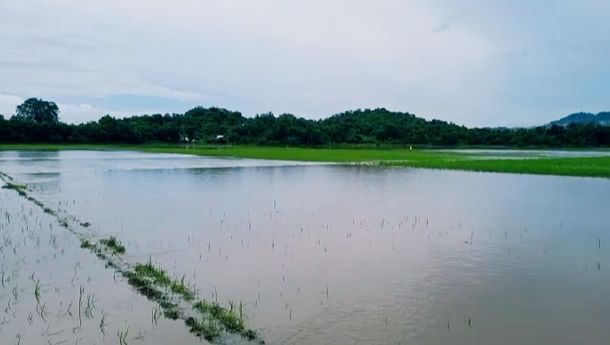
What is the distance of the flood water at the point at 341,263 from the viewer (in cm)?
526

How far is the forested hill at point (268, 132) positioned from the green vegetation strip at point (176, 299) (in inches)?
2574

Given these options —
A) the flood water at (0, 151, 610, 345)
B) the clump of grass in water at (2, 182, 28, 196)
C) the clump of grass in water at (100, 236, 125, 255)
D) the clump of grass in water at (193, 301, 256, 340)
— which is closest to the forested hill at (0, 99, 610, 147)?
the clump of grass in water at (2, 182, 28, 196)

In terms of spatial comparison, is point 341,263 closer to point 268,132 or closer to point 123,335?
point 123,335

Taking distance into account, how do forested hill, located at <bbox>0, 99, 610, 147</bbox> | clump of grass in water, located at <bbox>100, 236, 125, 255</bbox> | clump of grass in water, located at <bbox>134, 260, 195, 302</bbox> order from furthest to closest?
forested hill, located at <bbox>0, 99, 610, 147</bbox> → clump of grass in water, located at <bbox>100, 236, 125, 255</bbox> → clump of grass in water, located at <bbox>134, 260, 195, 302</bbox>

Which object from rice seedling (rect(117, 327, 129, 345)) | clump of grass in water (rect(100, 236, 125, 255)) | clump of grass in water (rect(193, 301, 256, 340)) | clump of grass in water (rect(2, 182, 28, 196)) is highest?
clump of grass in water (rect(2, 182, 28, 196))

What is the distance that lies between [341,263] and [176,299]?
2653 millimetres

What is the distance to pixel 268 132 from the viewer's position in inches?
3051

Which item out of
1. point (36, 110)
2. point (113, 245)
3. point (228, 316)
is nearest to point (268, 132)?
point (36, 110)

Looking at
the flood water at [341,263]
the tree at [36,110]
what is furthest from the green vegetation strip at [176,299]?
the tree at [36,110]

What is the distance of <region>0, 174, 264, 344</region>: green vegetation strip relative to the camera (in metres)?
5.14

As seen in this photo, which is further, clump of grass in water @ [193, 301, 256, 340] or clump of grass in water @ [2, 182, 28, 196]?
clump of grass in water @ [2, 182, 28, 196]

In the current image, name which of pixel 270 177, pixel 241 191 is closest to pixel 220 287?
pixel 241 191

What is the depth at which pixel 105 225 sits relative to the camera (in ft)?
35.8

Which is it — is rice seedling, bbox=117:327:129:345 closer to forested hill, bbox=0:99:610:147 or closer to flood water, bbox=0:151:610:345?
flood water, bbox=0:151:610:345
